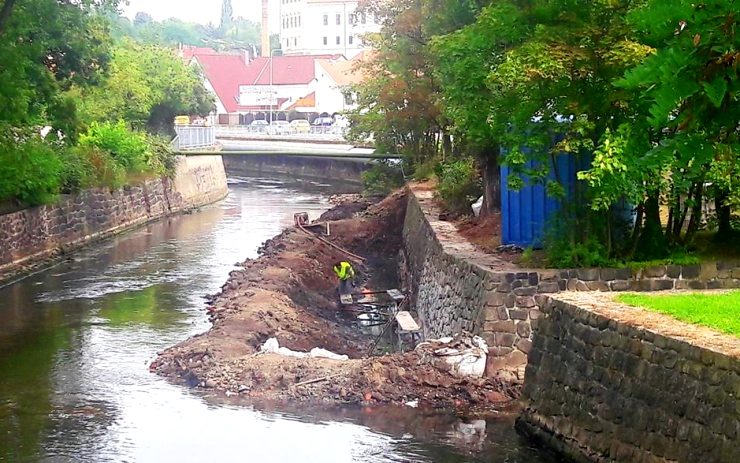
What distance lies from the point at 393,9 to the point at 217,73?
7335cm

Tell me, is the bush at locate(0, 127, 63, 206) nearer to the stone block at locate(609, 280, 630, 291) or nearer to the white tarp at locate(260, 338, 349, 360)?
the white tarp at locate(260, 338, 349, 360)

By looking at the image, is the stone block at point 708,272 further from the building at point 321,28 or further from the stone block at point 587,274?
the building at point 321,28

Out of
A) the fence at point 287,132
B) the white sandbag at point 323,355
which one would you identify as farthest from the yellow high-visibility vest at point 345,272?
the fence at point 287,132

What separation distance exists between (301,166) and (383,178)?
Answer: 30.3 metres

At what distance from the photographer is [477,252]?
18.2 m

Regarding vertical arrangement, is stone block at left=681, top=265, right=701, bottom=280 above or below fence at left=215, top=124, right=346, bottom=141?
below

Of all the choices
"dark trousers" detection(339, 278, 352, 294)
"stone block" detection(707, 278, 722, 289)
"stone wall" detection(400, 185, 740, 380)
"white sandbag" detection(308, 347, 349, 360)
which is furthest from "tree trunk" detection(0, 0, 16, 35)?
"stone block" detection(707, 278, 722, 289)

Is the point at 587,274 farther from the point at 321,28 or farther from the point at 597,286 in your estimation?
the point at 321,28

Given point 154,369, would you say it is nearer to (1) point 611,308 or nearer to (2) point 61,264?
(1) point 611,308

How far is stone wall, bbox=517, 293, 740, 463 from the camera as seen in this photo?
9.70 meters

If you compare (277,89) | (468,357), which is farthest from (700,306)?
(277,89)

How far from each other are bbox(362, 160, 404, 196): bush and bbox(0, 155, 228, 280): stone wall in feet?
31.9

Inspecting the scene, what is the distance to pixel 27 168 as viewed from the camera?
28.9 m

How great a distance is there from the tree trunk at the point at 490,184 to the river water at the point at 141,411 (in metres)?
6.61
